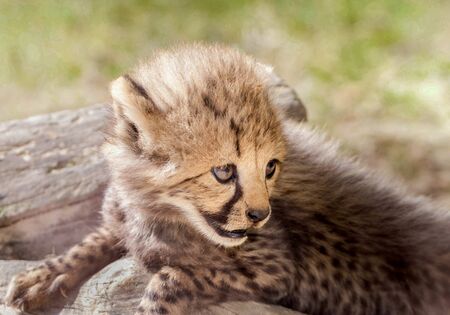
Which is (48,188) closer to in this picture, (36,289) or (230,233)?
(36,289)

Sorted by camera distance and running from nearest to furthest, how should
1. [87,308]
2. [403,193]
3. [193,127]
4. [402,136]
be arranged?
[193,127]
[87,308]
[403,193]
[402,136]

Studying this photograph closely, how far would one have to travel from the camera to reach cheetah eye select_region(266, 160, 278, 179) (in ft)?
6.57

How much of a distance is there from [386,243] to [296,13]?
11.0ft

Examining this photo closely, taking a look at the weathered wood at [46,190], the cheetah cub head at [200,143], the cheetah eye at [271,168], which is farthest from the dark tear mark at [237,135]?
the weathered wood at [46,190]

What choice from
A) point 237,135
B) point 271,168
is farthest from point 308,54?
point 237,135

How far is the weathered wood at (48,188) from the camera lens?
8.67 ft

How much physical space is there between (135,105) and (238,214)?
36cm

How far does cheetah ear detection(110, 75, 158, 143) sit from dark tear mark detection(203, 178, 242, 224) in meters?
Result: 0.23

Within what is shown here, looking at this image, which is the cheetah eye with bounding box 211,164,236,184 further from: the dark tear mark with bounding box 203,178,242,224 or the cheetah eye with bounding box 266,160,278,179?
the cheetah eye with bounding box 266,160,278,179

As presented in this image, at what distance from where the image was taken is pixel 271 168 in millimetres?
2018

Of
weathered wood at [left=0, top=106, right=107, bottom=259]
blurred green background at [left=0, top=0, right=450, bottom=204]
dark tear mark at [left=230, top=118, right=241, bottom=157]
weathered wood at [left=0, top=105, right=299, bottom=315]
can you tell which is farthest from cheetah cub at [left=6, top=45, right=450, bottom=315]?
blurred green background at [left=0, top=0, right=450, bottom=204]

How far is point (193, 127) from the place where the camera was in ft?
6.34

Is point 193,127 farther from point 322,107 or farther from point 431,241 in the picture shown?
point 322,107

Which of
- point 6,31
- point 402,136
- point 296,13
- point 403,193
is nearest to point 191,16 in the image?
point 296,13
